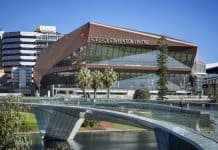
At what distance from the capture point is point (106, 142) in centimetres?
9750

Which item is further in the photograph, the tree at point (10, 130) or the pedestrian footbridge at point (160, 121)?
the pedestrian footbridge at point (160, 121)

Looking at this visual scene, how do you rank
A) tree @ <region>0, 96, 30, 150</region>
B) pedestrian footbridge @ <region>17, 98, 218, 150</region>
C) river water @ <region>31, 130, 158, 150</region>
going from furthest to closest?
river water @ <region>31, 130, 158, 150</region>
pedestrian footbridge @ <region>17, 98, 218, 150</region>
tree @ <region>0, 96, 30, 150</region>

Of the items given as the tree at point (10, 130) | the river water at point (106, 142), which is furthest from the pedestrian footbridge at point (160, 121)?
the tree at point (10, 130)

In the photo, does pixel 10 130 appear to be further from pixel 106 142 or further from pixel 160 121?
pixel 106 142

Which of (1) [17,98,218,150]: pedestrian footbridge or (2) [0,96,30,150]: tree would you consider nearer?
(2) [0,96,30,150]: tree

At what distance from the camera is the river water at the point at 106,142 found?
88000 millimetres

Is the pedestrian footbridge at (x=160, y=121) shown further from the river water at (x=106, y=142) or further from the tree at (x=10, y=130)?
the tree at (x=10, y=130)

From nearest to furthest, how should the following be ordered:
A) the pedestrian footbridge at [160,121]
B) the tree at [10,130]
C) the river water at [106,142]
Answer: the tree at [10,130] < the pedestrian footbridge at [160,121] < the river water at [106,142]

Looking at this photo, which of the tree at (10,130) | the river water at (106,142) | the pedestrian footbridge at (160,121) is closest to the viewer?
the tree at (10,130)

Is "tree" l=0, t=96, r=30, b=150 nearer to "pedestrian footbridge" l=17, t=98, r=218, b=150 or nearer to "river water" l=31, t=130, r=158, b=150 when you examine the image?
"pedestrian footbridge" l=17, t=98, r=218, b=150

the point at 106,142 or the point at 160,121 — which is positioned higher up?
the point at 160,121

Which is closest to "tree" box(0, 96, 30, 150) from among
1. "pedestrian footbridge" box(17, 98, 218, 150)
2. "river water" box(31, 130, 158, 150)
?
"pedestrian footbridge" box(17, 98, 218, 150)

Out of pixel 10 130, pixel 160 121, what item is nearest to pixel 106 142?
pixel 160 121

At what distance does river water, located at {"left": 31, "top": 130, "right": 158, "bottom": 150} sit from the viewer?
88.0 meters
